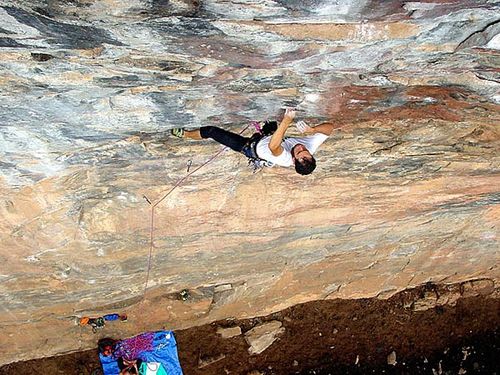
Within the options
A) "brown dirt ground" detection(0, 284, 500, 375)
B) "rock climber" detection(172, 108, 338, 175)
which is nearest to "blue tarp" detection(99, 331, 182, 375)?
"brown dirt ground" detection(0, 284, 500, 375)

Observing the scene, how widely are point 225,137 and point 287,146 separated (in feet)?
1.59

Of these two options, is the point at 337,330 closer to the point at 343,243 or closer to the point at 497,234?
the point at 343,243

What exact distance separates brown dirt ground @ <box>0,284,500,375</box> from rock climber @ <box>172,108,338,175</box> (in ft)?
12.7

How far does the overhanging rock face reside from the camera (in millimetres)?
2631

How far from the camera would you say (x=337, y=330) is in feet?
25.0

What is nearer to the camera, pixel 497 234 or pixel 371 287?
pixel 497 234

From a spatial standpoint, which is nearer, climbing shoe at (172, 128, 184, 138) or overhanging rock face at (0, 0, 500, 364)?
overhanging rock face at (0, 0, 500, 364)

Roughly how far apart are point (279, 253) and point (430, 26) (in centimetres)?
370

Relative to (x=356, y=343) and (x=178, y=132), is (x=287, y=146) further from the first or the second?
(x=356, y=343)

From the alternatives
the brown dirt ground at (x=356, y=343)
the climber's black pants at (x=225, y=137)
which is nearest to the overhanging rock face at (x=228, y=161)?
the climber's black pants at (x=225, y=137)

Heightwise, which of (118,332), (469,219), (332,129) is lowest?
(118,332)

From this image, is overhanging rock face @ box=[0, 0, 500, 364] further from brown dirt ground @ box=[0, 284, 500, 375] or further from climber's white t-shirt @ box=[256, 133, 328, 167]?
brown dirt ground @ box=[0, 284, 500, 375]

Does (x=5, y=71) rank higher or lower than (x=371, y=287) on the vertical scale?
higher

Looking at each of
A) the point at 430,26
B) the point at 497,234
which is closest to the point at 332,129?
the point at 430,26
